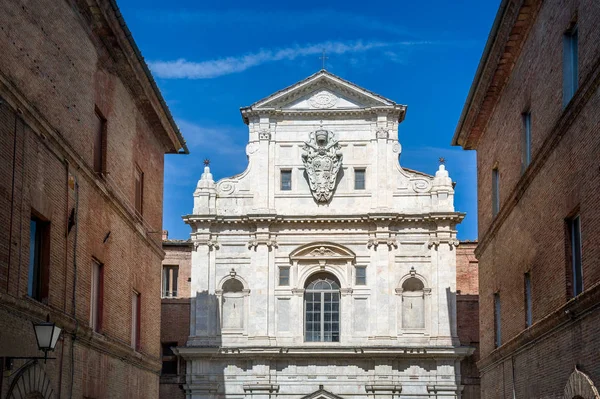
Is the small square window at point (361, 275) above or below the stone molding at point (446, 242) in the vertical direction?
below

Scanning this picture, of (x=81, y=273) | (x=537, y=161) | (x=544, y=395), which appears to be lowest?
(x=544, y=395)

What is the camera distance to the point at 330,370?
4416cm

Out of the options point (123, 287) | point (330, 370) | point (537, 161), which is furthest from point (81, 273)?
point (330, 370)

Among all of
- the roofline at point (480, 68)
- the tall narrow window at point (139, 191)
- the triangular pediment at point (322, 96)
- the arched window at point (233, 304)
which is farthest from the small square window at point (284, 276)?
the tall narrow window at point (139, 191)

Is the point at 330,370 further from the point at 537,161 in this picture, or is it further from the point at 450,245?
the point at 537,161

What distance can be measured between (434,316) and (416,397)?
3.43 metres

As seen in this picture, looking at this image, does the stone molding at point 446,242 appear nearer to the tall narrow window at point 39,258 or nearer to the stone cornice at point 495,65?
the stone cornice at point 495,65

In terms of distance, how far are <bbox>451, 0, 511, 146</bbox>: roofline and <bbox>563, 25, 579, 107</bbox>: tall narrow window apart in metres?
2.70

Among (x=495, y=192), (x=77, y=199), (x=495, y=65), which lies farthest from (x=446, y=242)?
(x=77, y=199)

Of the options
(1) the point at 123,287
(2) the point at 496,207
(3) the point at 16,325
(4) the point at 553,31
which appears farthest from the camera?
(2) the point at 496,207

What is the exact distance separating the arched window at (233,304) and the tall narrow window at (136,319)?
2074 cm

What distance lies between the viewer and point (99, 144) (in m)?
20.5

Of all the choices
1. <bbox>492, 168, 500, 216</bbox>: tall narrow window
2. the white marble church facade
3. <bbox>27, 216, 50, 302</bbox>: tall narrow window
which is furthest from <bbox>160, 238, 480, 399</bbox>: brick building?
<bbox>27, 216, 50, 302</bbox>: tall narrow window

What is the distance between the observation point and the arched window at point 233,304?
45219 mm
